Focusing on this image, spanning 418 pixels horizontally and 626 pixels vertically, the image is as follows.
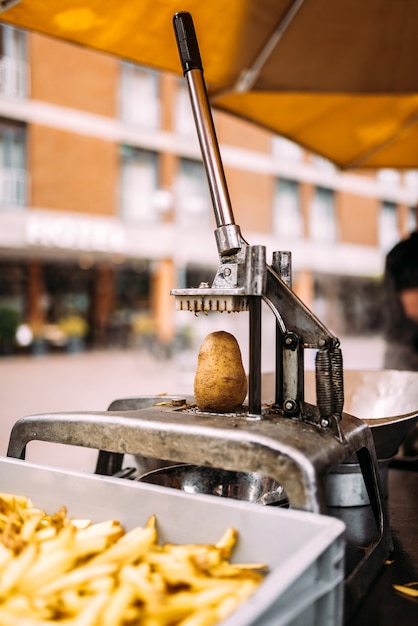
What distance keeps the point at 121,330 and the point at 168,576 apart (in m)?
19.0

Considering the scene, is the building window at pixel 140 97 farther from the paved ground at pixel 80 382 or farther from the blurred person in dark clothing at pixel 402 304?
the blurred person in dark clothing at pixel 402 304

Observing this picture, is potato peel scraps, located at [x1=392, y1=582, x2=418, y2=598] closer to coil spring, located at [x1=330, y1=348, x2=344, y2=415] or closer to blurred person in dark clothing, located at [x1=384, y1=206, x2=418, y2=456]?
coil spring, located at [x1=330, y1=348, x2=344, y2=415]

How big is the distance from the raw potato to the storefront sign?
52.0ft

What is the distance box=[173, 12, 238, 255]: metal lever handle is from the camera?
138 centimetres

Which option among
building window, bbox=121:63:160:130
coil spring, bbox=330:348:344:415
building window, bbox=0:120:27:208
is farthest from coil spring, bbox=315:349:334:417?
building window, bbox=121:63:160:130

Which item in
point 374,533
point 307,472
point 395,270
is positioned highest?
point 395,270

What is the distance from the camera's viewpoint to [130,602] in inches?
35.4

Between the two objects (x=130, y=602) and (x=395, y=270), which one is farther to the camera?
(x=395, y=270)

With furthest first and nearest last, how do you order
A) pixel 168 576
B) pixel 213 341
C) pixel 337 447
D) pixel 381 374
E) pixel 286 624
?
pixel 381 374 → pixel 213 341 → pixel 337 447 → pixel 168 576 → pixel 286 624

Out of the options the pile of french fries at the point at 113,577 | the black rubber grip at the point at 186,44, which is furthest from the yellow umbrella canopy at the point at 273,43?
the pile of french fries at the point at 113,577

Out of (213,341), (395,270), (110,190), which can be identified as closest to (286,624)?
(213,341)

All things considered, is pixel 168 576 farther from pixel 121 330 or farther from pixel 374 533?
pixel 121 330

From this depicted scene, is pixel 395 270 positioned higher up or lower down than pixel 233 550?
higher up

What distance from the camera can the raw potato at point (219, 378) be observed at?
1.41m
